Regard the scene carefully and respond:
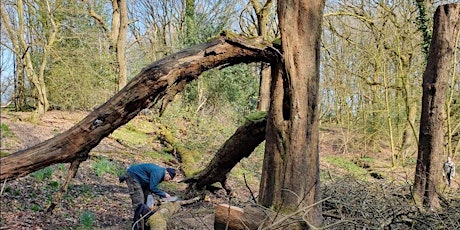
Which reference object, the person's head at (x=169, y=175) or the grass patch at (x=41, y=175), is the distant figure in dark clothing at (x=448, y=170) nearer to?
the person's head at (x=169, y=175)

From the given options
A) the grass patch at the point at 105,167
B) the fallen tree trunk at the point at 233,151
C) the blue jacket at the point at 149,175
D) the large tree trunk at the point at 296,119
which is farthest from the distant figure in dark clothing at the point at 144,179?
the grass patch at the point at 105,167

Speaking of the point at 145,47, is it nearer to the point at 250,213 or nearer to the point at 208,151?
the point at 208,151

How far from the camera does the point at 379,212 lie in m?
5.07

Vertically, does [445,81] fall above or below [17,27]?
below

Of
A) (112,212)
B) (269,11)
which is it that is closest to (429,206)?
(112,212)

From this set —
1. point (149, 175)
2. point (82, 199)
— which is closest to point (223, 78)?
point (82, 199)

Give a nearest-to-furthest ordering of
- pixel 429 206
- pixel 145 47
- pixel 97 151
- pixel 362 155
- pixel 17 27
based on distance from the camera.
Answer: pixel 429 206
pixel 97 151
pixel 17 27
pixel 362 155
pixel 145 47

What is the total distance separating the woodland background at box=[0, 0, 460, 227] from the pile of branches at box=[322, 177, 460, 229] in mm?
6639

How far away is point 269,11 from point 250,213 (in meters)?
14.9

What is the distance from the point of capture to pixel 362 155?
20.3 m

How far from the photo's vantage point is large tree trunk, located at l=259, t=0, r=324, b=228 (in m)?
4.39

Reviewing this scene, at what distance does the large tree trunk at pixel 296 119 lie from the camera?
4.39m

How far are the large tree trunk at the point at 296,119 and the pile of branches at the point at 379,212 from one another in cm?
36

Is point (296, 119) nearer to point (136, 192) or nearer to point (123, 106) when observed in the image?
point (123, 106)
